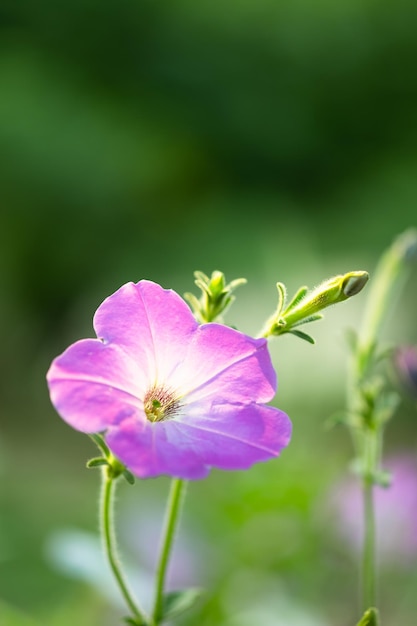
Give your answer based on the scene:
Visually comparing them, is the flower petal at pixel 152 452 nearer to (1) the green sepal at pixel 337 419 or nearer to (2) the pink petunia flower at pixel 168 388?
(2) the pink petunia flower at pixel 168 388

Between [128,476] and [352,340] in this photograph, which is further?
[352,340]

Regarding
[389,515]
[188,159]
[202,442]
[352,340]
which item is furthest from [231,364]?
[188,159]

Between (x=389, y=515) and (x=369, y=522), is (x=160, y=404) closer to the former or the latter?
(x=369, y=522)

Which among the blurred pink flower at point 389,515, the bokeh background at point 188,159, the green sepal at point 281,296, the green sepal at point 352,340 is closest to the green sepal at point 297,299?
the green sepal at point 281,296

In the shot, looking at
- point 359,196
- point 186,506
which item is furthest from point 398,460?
point 359,196

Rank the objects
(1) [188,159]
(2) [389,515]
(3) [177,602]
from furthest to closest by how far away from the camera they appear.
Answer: (1) [188,159], (2) [389,515], (3) [177,602]

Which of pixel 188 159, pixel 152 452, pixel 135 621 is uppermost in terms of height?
pixel 188 159

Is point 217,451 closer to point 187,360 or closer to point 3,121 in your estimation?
point 187,360
